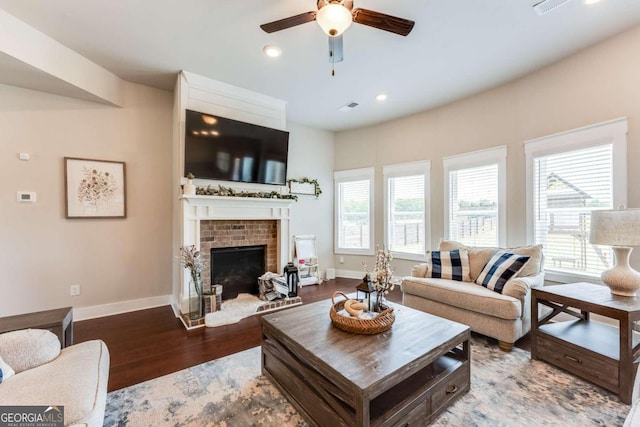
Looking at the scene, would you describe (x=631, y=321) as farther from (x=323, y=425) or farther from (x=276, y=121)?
(x=276, y=121)

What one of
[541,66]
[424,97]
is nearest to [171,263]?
[424,97]

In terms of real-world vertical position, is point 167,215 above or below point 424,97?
below

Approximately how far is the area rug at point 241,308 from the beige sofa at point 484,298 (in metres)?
1.70

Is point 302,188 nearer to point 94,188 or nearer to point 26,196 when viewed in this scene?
point 94,188

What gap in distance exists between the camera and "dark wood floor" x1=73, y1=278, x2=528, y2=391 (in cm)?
223

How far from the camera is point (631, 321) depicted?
69.6 inches

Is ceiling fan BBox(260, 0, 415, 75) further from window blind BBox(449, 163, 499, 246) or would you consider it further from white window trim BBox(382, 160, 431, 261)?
white window trim BBox(382, 160, 431, 261)

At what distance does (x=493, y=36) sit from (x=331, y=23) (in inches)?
75.4

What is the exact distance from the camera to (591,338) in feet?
7.04

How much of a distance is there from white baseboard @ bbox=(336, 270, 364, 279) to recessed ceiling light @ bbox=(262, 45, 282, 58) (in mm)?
3973

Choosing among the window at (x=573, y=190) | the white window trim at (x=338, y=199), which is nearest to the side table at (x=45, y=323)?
the white window trim at (x=338, y=199)

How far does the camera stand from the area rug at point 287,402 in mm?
1640

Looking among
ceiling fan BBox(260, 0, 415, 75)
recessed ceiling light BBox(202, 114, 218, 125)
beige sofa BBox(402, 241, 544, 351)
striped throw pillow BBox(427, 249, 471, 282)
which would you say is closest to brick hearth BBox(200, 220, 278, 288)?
recessed ceiling light BBox(202, 114, 218, 125)

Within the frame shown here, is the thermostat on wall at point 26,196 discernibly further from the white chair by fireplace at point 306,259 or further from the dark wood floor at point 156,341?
the white chair by fireplace at point 306,259
